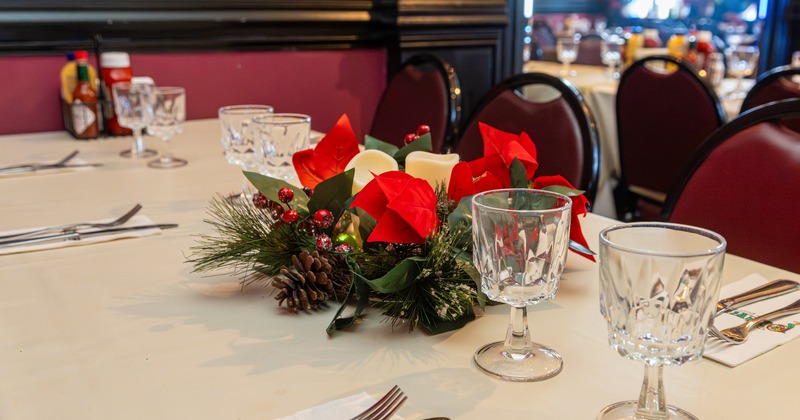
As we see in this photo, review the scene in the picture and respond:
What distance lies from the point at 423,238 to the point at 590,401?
213 mm

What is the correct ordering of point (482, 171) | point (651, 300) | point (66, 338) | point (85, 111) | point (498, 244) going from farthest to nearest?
point (85, 111), point (482, 171), point (66, 338), point (498, 244), point (651, 300)

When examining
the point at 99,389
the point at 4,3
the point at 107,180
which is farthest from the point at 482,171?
the point at 4,3

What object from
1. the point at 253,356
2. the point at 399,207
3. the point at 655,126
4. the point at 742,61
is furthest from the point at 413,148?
the point at 742,61

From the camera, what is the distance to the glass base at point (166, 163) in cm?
160

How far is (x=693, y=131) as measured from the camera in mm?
2434

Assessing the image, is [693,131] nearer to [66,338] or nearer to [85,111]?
[85,111]

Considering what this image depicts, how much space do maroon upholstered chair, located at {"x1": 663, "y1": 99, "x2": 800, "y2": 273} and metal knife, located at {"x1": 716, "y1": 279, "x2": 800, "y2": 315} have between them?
182 millimetres

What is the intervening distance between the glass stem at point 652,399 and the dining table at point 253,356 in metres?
0.05

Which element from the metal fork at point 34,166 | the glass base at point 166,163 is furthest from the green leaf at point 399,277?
the metal fork at point 34,166

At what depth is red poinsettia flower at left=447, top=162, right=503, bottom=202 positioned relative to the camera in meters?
0.82

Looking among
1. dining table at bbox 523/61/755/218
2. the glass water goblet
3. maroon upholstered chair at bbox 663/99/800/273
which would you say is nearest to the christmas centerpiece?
maroon upholstered chair at bbox 663/99/800/273

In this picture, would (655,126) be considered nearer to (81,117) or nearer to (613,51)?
(613,51)

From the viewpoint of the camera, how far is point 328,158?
0.94 meters

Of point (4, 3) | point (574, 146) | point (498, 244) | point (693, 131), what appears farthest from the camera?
point (693, 131)
